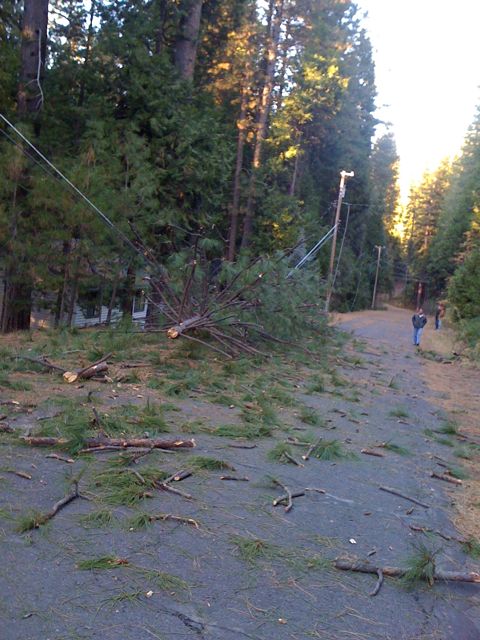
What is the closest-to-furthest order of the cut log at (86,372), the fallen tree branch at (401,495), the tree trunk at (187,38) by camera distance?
the fallen tree branch at (401,495) < the cut log at (86,372) < the tree trunk at (187,38)

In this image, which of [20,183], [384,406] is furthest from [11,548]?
[20,183]

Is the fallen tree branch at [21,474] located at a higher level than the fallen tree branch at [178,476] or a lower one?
lower

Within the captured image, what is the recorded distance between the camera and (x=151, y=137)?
1995 centimetres

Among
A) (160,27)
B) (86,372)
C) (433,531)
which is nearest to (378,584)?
(433,531)

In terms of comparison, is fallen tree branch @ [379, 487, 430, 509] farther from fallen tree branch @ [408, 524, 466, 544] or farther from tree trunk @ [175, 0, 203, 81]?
tree trunk @ [175, 0, 203, 81]

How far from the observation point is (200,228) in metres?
21.7

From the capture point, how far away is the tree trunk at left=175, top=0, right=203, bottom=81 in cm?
2144

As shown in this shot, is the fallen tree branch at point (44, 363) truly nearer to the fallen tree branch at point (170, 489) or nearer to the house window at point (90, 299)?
the fallen tree branch at point (170, 489)

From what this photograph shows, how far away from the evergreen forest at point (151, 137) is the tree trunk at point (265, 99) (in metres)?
0.06

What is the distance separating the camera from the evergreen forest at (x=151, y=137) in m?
14.9

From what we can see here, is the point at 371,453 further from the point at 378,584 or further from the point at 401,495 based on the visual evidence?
the point at 378,584

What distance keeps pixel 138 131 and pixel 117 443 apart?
14.5 metres

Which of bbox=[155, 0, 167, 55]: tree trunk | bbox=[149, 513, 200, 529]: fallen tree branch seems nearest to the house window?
bbox=[155, 0, 167, 55]: tree trunk

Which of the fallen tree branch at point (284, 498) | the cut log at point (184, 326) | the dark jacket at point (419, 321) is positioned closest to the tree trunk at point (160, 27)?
the dark jacket at point (419, 321)
